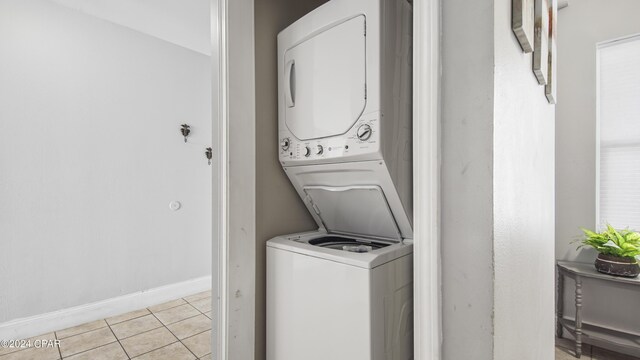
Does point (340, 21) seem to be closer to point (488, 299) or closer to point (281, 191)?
point (281, 191)

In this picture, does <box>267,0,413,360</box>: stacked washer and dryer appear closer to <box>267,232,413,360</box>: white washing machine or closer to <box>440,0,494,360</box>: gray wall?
<box>267,232,413,360</box>: white washing machine

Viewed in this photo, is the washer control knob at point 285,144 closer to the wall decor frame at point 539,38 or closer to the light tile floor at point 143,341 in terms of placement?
the wall decor frame at point 539,38

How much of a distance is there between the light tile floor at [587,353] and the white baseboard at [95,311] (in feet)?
10.4

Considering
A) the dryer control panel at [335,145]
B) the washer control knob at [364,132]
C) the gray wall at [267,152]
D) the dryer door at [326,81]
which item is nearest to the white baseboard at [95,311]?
the gray wall at [267,152]

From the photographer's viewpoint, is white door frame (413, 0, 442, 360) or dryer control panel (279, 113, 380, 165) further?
dryer control panel (279, 113, 380, 165)

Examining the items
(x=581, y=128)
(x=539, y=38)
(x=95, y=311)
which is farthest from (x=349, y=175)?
(x=95, y=311)

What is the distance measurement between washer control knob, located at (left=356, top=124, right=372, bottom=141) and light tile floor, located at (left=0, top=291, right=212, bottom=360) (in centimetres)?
182

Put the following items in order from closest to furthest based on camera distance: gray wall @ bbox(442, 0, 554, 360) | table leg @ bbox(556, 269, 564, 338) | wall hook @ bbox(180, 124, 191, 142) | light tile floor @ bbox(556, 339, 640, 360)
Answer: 1. gray wall @ bbox(442, 0, 554, 360)
2. light tile floor @ bbox(556, 339, 640, 360)
3. table leg @ bbox(556, 269, 564, 338)
4. wall hook @ bbox(180, 124, 191, 142)

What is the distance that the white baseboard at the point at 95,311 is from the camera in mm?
2092

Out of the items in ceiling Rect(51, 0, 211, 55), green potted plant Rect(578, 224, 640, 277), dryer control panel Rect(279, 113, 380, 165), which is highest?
ceiling Rect(51, 0, 211, 55)

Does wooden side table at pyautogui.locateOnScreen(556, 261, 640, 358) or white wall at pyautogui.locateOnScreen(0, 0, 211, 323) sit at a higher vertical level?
white wall at pyautogui.locateOnScreen(0, 0, 211, 323)

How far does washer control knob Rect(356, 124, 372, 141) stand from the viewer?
3.43ft

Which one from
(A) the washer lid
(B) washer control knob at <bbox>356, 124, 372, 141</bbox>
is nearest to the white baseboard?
(A) the washer lid

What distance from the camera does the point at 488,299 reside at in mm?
680
